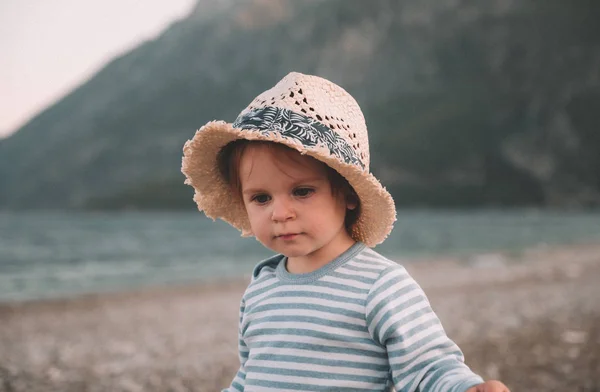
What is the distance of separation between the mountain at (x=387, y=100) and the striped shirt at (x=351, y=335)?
12377cm

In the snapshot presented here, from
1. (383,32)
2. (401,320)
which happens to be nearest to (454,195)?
(383,32)

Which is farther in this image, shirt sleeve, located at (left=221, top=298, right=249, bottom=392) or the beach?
the beach

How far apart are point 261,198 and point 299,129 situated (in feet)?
1.09

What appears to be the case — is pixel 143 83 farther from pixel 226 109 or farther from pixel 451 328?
pixel 451 328

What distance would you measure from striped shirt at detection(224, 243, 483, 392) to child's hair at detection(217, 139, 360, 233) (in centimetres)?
16

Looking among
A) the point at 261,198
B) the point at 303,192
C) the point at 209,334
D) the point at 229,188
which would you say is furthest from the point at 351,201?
the point at 209,334

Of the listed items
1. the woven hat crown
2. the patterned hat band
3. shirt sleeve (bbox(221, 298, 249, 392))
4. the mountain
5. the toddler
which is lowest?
shirt sleeve (bbox(221, 298, 249, 392))

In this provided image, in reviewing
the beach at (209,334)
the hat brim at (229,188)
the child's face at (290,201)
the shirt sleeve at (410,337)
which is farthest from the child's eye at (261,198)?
→ the beach at (209,334)

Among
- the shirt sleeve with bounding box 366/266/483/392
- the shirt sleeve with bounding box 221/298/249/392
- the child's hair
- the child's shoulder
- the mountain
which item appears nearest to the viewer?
the shirt sleeve with bounding box 366/266/483/392

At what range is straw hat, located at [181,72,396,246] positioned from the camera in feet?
7.63

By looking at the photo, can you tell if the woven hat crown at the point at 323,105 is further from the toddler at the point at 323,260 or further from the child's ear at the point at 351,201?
the child's ear at the point at 351,201

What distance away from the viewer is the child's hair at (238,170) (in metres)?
2.42

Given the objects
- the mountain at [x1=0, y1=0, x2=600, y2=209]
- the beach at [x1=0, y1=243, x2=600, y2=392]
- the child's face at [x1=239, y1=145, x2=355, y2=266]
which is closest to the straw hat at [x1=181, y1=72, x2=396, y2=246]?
the child's face at [x1=239, y1=145, x2=355, y2=266]

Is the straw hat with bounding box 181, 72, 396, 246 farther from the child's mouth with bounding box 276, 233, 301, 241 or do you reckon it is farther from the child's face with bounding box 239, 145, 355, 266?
the child's mouth with bounding box 276, 233, 301, 241
